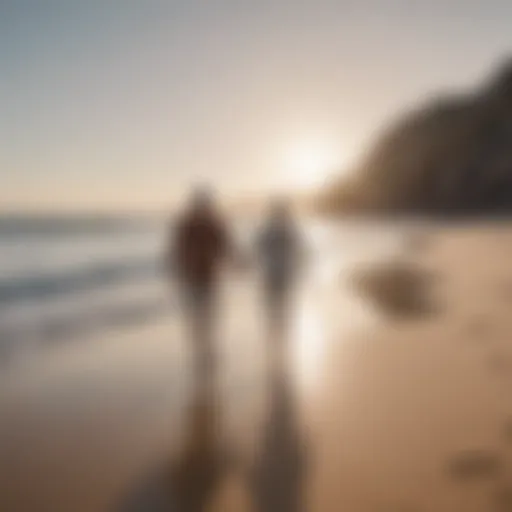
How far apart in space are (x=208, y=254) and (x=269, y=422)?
747 millimetres

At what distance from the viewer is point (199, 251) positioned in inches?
108

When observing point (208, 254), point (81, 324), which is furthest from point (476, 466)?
point (81, 324)

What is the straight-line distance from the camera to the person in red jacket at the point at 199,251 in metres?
2.68

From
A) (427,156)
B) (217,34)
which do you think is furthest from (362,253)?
(217,34)

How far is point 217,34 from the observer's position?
2748 millimetres

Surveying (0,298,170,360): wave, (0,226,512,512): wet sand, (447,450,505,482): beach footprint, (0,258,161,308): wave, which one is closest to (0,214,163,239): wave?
(0,258,161,308): wave

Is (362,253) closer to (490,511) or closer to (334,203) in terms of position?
(334,203)

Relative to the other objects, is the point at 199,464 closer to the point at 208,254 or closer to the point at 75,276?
the point at 208,254

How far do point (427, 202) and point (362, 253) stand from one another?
234 centimetres

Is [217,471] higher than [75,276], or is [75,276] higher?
[75,276]

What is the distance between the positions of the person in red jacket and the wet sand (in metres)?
0.47

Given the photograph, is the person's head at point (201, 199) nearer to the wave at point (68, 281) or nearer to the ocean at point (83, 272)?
the ocean at point (83, 272)

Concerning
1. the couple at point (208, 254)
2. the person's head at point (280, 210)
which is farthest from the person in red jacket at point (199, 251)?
the person's head at point (280, 210)

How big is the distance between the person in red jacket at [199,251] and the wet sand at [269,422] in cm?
47
